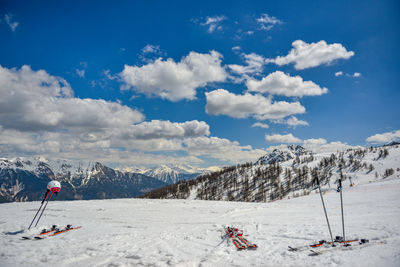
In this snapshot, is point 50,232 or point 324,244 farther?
point 50,232

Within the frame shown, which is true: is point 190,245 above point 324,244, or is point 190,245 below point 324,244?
below

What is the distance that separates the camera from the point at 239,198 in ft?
438

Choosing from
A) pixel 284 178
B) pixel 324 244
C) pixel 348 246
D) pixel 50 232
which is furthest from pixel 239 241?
pixel 284 178

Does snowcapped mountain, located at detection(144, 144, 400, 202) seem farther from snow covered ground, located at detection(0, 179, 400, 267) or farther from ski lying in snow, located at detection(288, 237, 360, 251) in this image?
ski lying in snow, located at detection(288, 237, 360, 251)

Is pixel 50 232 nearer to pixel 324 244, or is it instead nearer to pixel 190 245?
pixel 190 245

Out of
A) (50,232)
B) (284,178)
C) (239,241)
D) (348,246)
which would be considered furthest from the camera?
(284,178)

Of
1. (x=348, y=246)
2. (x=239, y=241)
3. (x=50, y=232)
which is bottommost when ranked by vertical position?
(x=50, y=232)

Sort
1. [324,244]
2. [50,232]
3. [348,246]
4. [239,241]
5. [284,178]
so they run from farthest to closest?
1. [284,178]
2. [50,232]
3. [239,241]
4. [324,244]
5. [348,246]

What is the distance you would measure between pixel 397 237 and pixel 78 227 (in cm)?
2153

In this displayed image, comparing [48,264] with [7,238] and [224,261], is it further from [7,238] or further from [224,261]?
[224,261]

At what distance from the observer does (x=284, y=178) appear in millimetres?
145875

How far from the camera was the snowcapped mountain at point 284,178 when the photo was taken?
12300cm

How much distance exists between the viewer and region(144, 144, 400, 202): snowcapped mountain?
123000mm

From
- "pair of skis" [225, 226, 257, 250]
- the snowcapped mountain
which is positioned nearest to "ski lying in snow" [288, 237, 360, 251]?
"pair of skis" [225, 226, 257, 250]
